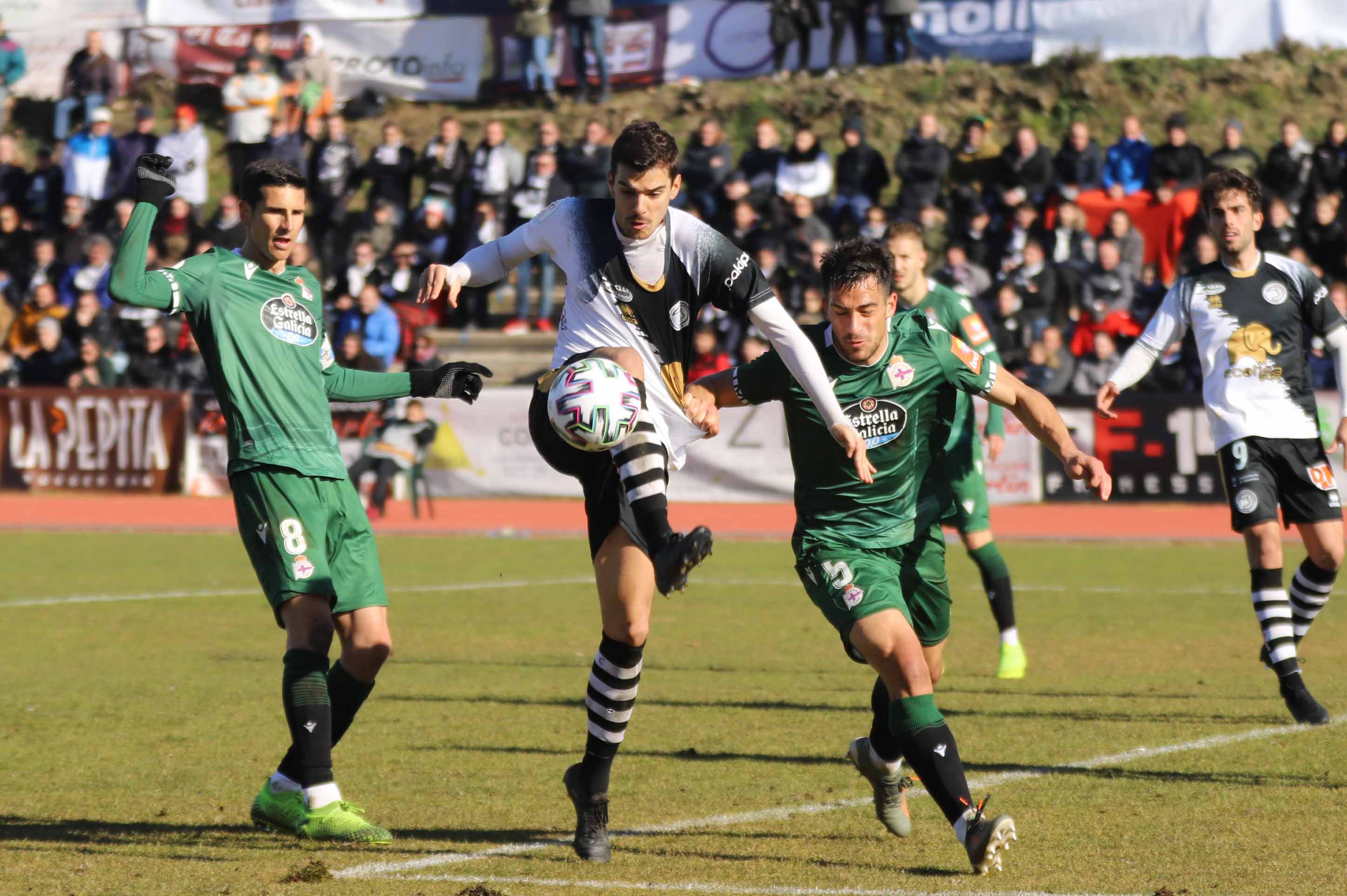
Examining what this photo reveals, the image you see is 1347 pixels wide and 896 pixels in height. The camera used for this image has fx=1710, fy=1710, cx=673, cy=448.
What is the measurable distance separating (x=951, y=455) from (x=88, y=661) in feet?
17.3

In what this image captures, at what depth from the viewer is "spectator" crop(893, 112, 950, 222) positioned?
924 inches

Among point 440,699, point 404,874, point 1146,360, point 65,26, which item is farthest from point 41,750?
point 65,26

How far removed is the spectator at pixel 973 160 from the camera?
24.3 metres

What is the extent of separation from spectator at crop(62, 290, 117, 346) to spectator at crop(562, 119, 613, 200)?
267 inches

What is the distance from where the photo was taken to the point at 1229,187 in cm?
810

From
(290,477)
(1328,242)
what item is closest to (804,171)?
(1328,242)

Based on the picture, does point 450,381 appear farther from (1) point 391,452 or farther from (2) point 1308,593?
(1) point 391,452

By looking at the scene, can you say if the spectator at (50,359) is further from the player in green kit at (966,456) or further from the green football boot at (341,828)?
the green football boot at (341,828)

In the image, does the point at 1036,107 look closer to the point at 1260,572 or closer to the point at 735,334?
the point at 735,334

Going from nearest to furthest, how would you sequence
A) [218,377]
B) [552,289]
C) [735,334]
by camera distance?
[218,377] < [735,334] < [552,289]

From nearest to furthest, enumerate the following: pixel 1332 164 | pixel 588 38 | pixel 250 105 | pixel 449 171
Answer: pixel 1332 164 < pixel 449 171 < pixel 250 105 < pixel 588 38

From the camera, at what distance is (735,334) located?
2197 centimetres

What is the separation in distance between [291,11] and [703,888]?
2735cm

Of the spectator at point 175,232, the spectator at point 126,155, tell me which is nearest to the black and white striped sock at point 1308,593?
the spectator at point 175,232
